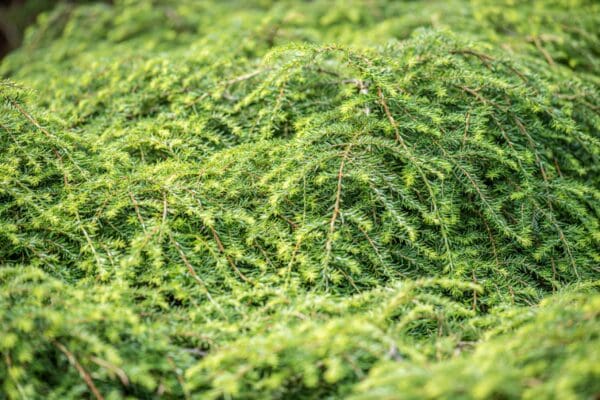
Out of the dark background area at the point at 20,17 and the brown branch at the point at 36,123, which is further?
the dark background area at the point at 20,17

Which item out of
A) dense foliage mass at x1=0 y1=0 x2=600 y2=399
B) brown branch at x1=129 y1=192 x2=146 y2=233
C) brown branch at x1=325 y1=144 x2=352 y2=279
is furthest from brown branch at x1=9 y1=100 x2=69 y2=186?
brown branch at x1=325 y1=144 x2=352 y2=279

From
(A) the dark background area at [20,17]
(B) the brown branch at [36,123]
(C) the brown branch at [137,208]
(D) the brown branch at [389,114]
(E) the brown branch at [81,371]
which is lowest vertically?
(E) the brown branch at [81,371]

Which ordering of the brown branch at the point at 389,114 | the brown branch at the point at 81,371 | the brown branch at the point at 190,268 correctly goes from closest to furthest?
the brown branch at the point at 81,371 < the brown branch at the point at 190,268 < the brown branch at the point at 389,114

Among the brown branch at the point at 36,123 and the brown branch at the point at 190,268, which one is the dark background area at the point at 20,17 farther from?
the brown branch at the point at 190,268

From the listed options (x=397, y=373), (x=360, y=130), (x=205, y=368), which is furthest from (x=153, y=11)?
(x=397, y=373)

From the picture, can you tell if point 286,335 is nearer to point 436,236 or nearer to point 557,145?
point 436,236

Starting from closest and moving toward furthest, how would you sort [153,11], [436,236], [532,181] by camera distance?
1. [436,236]
2. [532,181]
3. [153,11]

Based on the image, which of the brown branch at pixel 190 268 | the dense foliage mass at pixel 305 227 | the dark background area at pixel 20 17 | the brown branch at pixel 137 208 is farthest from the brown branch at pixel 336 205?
the dark background area at pixel 20 17

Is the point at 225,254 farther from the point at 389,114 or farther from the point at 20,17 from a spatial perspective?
the point at 20,17
